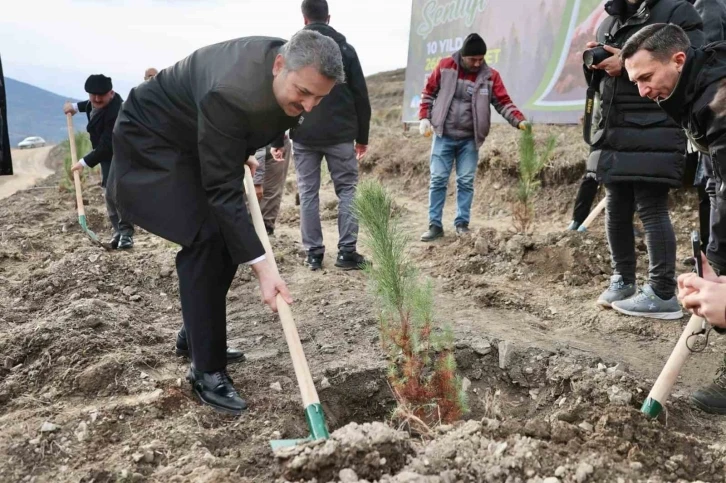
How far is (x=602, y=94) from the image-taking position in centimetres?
362

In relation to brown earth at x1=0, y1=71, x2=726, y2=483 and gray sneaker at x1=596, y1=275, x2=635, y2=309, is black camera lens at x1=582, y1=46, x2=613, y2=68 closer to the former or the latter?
gray sneaker at x1=596, y1=275, x2=635, y2=309

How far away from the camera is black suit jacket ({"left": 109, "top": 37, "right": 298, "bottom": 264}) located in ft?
7.67

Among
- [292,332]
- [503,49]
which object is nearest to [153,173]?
[292,332]

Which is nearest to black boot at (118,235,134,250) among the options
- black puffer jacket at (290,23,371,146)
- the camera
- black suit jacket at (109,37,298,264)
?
black puffer jacket at (290,23,371,146)

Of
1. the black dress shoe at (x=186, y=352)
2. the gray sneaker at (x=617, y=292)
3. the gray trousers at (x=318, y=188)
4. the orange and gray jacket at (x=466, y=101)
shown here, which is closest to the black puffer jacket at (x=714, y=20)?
the gray sneaker at (x=617, y=292)

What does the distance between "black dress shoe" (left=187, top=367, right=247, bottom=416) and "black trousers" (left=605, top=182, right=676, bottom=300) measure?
7.98 feet

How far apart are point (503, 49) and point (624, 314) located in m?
7.12

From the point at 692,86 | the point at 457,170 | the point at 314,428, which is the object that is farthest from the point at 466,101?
the point at 314,428

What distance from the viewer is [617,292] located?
3.97 metres

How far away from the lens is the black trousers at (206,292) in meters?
2.64

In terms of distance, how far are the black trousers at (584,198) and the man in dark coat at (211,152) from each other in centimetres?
353

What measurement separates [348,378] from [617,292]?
1950 millimetres

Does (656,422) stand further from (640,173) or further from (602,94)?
→ (602,94)

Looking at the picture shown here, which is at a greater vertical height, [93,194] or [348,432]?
[348,432]
